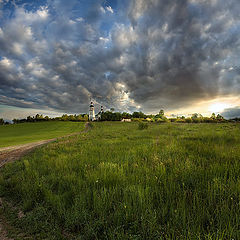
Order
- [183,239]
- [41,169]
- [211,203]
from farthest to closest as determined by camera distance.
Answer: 1. [41,169]
2. [211,203]
3. [183,239]

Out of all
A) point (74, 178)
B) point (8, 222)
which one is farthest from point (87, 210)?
point (8, 222)

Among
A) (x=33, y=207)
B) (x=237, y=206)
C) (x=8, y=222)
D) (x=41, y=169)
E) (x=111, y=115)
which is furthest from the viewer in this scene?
(x=111, y=115)

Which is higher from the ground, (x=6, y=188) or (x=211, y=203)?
(x=211, y=203)

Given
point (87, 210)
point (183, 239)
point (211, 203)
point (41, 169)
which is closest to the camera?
point (183, 239)

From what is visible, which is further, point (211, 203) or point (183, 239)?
point (211, 203)

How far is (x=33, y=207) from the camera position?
11.7 ft

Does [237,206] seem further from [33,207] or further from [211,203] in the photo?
[33,207]

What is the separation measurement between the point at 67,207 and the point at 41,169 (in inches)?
156

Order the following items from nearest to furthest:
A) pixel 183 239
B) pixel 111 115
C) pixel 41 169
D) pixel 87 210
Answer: pixel 183 239, pixel 87 210, pixel 41 169, pixel 111 115

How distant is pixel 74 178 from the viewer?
4.46 m

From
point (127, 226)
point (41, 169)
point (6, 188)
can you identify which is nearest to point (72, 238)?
point (127, 226)

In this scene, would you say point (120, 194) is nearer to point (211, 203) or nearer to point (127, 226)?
point (127, 226)

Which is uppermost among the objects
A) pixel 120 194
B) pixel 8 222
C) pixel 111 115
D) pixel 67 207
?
pixel 111 115

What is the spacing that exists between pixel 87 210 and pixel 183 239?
204 cm
